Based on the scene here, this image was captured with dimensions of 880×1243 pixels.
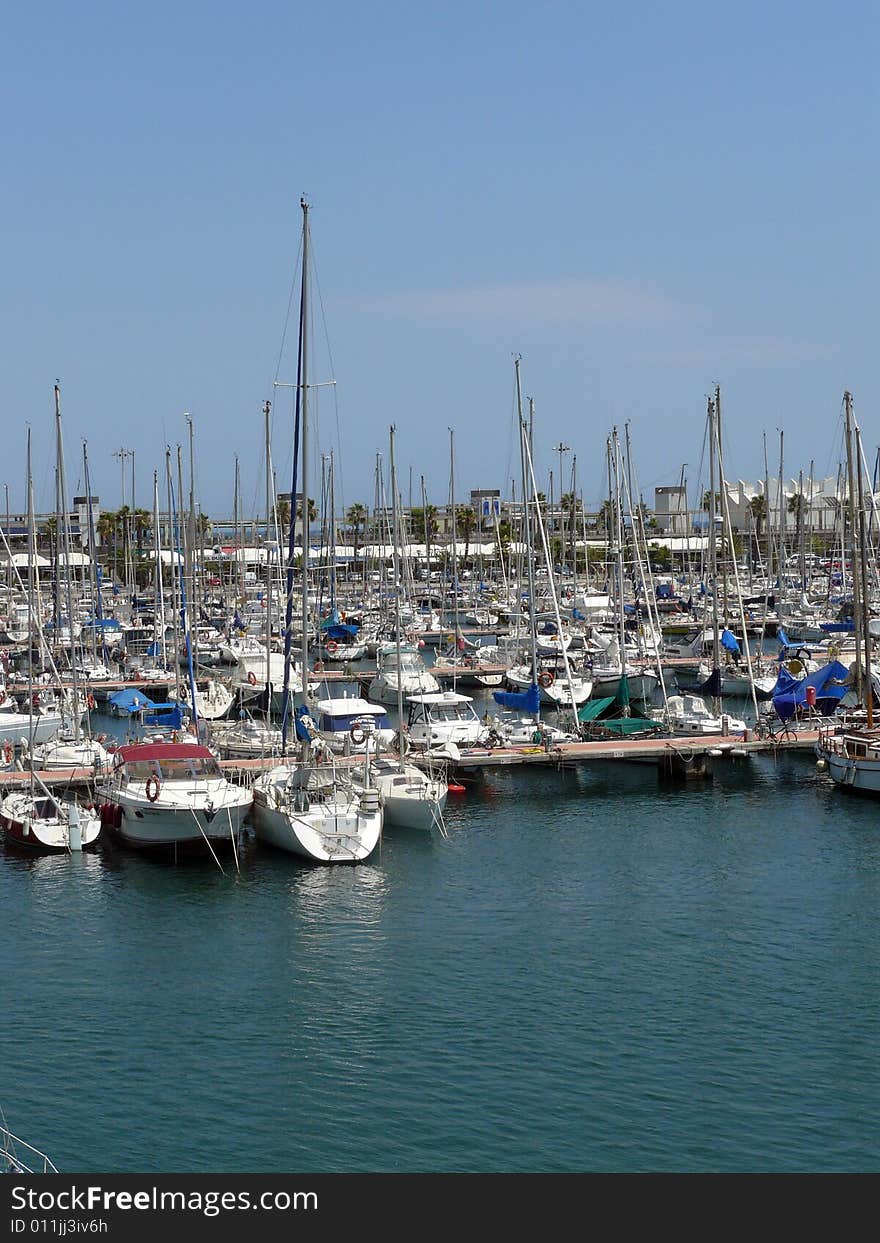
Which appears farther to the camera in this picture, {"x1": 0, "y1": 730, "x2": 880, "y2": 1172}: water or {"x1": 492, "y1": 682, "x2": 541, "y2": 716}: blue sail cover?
{"x1": 492, "y1": 682, "x2": 541, "y2": 716}: blue sail cover

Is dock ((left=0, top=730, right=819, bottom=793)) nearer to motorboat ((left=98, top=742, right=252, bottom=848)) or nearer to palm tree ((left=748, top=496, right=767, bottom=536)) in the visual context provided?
motorboat ((left=98, top=742, right=252, bottom=848))

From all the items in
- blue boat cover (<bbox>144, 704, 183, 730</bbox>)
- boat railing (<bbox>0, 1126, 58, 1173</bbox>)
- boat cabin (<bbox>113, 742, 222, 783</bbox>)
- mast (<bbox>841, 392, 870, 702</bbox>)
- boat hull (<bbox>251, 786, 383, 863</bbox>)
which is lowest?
boat railing (<bbox>0, 1126, 58, 1173</bbox>)

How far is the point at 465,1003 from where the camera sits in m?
32.1

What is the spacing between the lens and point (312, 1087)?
92.0ft

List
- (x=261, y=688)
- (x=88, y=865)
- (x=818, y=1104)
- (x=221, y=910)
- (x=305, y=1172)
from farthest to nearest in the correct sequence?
(x=261, y=688) → (x=88, y=865) → (x=221, y=910) → (x=818, y=1104) → (x=305, y=1172)

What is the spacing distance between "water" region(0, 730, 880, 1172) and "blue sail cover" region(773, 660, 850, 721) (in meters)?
12.9

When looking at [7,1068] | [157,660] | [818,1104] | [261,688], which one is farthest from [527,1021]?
[157,660]

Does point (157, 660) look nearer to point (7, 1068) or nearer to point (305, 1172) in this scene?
point (7, 1068)

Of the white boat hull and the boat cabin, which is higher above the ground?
the boat cabin

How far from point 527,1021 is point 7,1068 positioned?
1064 cm

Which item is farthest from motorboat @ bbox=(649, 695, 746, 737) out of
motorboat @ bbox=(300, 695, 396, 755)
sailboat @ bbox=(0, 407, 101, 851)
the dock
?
sailboat @ bbox=(0, 407, 101, 851)

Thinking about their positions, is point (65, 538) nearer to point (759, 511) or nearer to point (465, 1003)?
point (465, 1003)

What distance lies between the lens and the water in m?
25.8

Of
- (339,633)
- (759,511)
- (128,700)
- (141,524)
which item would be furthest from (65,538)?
(759,511)
